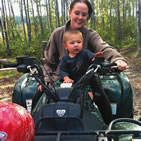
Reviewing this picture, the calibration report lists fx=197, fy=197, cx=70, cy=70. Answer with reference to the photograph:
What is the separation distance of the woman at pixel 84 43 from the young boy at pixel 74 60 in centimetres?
32

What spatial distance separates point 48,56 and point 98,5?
85.1 feet

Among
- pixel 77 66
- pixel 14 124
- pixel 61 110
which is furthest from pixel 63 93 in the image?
pixel 77 66

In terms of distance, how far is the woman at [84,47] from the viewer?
7.04 feet

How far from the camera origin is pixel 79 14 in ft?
8.55

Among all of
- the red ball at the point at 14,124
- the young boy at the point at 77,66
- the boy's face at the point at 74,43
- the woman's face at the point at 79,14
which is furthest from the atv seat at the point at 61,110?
the woman's face at the point at 79,14

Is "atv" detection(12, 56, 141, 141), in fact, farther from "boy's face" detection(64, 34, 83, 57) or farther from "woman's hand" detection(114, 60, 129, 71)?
"boy's face" detection(64, 34, 83, 57)

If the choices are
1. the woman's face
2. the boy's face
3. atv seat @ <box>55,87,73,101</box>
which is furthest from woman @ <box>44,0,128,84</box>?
atv seat @ <box>55,87,73,101</box>

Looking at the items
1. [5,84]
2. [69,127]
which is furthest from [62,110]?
[5,84]

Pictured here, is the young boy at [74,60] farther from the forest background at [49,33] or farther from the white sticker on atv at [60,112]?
the forest background at [49,33]

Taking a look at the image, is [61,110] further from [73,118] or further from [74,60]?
[74,60]

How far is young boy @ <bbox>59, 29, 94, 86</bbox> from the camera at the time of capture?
215 cm

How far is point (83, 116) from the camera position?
1.38 meters

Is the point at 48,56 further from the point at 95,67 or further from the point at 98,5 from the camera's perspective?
the point at 98,5

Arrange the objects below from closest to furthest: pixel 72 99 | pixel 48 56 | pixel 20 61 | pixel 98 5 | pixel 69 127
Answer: pixel 69 127 < pixel 72 99 < pixel 20 61 < pixel 48 56 < pixel 98 5
